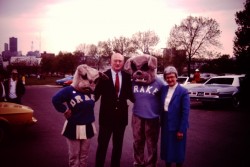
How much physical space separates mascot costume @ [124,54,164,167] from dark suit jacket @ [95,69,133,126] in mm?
193

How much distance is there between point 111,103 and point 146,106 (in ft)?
1.80

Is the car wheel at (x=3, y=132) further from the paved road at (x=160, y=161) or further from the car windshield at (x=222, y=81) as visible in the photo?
the car windshield at (x=222, y=81)

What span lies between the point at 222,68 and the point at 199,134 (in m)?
55.2

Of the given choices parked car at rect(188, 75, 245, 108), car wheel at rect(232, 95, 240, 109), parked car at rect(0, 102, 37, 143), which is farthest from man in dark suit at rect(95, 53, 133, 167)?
car wheel at rect(232, 95, 240, 109)

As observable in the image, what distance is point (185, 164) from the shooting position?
5266mm

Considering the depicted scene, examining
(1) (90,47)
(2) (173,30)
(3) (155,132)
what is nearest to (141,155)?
(3) (155,132)

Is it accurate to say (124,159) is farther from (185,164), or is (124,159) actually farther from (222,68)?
(222,68)

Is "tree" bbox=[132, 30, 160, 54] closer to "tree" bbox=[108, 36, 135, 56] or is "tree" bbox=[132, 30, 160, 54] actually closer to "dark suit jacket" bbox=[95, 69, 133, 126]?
"tree" bbox=[108, 36, 135, 56]

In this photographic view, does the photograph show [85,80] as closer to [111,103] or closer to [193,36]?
[111,103]

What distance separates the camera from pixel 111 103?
4395 mm

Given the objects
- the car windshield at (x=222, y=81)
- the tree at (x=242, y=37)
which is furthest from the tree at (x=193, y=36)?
the car windshield at (x=222, y=81)

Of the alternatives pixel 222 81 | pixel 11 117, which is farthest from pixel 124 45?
pixel 11 117

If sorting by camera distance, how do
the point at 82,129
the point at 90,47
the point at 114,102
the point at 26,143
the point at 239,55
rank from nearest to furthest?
the point at 82,129
the point at 114,102
the point at 26,143
the point at 239,55
the point at 90,47

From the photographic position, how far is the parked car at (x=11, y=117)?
666 cm
